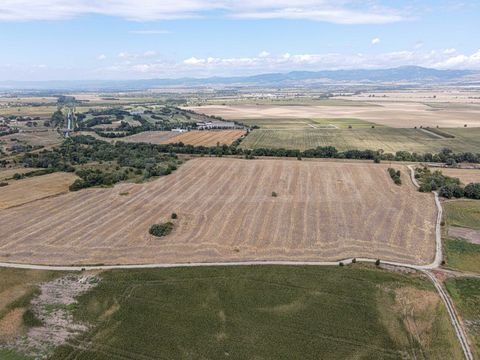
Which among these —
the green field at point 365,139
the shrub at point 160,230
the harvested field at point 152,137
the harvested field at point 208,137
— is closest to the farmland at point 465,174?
the green field at point 365,139

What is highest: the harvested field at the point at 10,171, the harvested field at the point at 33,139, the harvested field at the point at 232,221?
the harvested field at the point at 33,139

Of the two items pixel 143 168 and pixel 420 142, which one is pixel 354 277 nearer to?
pixel 143 168

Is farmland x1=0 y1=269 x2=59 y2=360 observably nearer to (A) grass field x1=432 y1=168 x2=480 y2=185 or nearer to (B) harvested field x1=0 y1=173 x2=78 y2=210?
(B) harvested field x1=0 y1=173 x2=78 y2=210

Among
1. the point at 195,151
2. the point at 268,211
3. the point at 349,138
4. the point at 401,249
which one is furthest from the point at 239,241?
the point at 349,138

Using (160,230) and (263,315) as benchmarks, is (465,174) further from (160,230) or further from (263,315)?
(263,315)

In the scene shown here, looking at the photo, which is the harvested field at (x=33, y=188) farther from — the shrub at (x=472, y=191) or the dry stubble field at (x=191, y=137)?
the shrub at (x=472, y=191)
